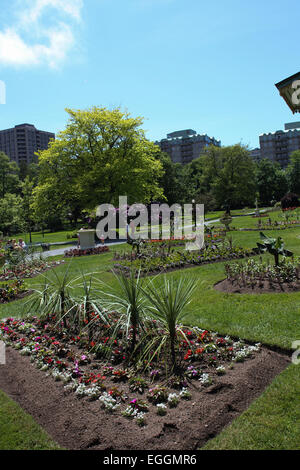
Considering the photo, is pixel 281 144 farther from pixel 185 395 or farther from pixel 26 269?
pixel 185 395

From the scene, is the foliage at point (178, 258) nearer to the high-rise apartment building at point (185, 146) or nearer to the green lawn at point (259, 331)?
the green lawn at point (259, 331)

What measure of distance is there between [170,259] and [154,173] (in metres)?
19.8

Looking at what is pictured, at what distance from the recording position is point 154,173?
29.8 metres

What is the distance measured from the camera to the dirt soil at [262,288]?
266 inches

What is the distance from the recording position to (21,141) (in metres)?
132

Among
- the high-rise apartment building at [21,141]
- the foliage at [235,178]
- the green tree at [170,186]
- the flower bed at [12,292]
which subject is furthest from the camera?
the high-rise apartment building at [21,141]

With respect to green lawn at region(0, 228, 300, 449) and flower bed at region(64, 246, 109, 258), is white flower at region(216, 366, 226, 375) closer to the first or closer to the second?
green lawn at region(0, 228, 300, 449)

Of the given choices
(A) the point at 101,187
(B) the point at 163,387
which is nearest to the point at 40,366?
(B) the point at 163,387

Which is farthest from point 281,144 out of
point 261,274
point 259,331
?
point 259,331

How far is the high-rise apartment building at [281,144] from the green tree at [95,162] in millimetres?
98578

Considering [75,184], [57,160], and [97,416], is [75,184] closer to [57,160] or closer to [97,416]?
[57,160]

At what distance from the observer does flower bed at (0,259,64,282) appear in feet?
37.7

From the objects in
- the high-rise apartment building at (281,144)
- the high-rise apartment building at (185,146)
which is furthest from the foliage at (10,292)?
the high-rise apartment building at (281,144)

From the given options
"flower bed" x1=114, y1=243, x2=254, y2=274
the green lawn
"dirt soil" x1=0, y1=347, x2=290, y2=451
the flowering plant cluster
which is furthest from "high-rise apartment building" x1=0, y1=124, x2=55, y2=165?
"dirt soil" x1=0, y1=347, x2=290, y2=451
